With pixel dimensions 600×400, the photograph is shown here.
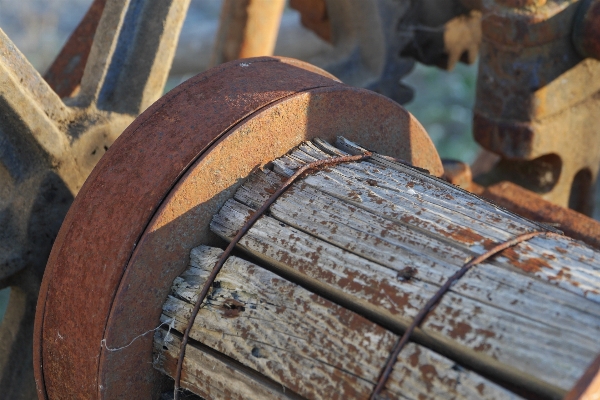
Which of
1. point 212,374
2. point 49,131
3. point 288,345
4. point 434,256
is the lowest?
point 212,374

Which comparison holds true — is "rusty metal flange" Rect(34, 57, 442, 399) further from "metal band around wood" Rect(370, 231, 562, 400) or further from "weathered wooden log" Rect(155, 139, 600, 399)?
"metal band around wood" Rect(370, 231, 562, 400)

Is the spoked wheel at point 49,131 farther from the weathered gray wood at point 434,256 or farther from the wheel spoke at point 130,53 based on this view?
the weathered gray wood at point 434,256

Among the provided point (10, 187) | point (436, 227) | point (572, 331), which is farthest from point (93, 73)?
point (572, 331)

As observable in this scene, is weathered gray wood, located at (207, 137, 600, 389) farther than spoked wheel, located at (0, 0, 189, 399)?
No

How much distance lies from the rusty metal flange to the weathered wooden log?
1.8 inches

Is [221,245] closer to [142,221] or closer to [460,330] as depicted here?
[142,221]

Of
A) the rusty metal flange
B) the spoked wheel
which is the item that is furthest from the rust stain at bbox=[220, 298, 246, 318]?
the spoked wheel

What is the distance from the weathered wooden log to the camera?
1142 millimetres

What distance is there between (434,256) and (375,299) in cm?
14

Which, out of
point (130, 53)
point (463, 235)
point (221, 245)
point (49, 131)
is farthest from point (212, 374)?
point (130, 53)

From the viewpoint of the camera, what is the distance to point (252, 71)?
5.15 ft

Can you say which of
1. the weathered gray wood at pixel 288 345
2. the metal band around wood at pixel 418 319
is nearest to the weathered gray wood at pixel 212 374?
the weathered gray wood at pixel 288 345

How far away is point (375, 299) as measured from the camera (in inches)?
48.6

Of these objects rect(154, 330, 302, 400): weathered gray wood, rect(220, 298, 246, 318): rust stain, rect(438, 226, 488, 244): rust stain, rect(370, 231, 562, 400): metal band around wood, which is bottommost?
rect(154, 330, 302, 400): weathered gray wood
